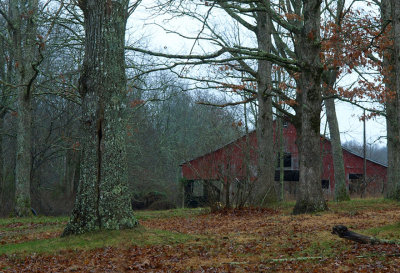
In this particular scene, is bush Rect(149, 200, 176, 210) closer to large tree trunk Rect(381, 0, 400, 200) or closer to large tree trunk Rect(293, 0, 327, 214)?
large tree trunk Rect(381, 0, 400, 200)

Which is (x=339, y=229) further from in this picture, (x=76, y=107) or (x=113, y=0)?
(x=76, y=107)

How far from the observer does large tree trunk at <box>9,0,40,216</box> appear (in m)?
17.6

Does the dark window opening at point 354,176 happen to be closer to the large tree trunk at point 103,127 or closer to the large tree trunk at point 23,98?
the large tree trunk at point 23,98

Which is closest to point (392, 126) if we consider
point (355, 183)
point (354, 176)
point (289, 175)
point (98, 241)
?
point (355, 183)

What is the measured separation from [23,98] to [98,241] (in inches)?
467

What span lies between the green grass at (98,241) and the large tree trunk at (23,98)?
987cm

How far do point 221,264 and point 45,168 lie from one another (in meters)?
26.1

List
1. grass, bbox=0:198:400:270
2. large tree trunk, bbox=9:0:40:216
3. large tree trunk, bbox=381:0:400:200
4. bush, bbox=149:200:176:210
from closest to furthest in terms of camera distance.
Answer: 1. grass, bbox=0:198:400:270
2. large tree trunk, bbox=381:0:400:200
3. large tree trunk, bbox=9:0:40:216
4. bush, bbox=149:200:176:210

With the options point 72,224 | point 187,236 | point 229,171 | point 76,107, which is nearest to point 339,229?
point 187,236

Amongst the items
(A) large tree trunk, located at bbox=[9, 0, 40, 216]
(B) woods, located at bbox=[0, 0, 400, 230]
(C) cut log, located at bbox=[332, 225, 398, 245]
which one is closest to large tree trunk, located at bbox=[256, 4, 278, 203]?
(B) woods, located at bbox=[0, 0, 400, 230]

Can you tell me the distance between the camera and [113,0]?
8727mm

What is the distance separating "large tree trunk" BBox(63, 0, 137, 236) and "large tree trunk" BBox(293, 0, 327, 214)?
579cm

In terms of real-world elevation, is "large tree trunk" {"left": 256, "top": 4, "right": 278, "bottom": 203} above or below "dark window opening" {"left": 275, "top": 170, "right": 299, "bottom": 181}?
above

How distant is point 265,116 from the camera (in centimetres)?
1708
